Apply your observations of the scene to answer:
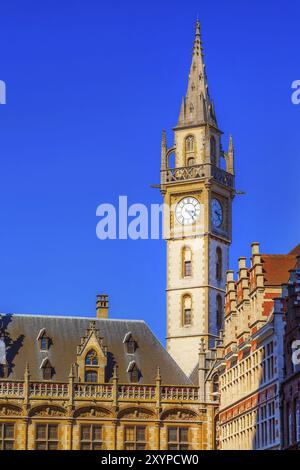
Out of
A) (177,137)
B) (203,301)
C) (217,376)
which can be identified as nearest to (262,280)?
(217,376)

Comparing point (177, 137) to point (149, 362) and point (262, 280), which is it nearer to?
point (149, 362)

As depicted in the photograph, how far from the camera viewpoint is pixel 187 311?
105188mm

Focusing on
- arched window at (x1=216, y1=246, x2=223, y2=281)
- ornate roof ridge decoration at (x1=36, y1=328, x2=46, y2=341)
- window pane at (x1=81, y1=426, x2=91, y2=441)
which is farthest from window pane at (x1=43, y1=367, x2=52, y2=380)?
arched window at (x1=216, y1=246, x2=223, y2=281)

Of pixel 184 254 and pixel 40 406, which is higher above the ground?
pixel 184 254

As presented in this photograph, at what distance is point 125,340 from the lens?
314 ft

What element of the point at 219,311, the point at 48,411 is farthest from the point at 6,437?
the point at 219,311

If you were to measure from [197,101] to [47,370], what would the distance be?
101 ft

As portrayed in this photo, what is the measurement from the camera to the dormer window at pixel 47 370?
299ft

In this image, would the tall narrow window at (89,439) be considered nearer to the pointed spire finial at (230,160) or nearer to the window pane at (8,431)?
the window pane at (8,431)

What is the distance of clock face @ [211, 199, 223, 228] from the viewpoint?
108 meters

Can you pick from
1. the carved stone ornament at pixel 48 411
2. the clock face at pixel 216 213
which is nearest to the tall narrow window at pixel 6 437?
the carved stone ornament at pixel 48 411
